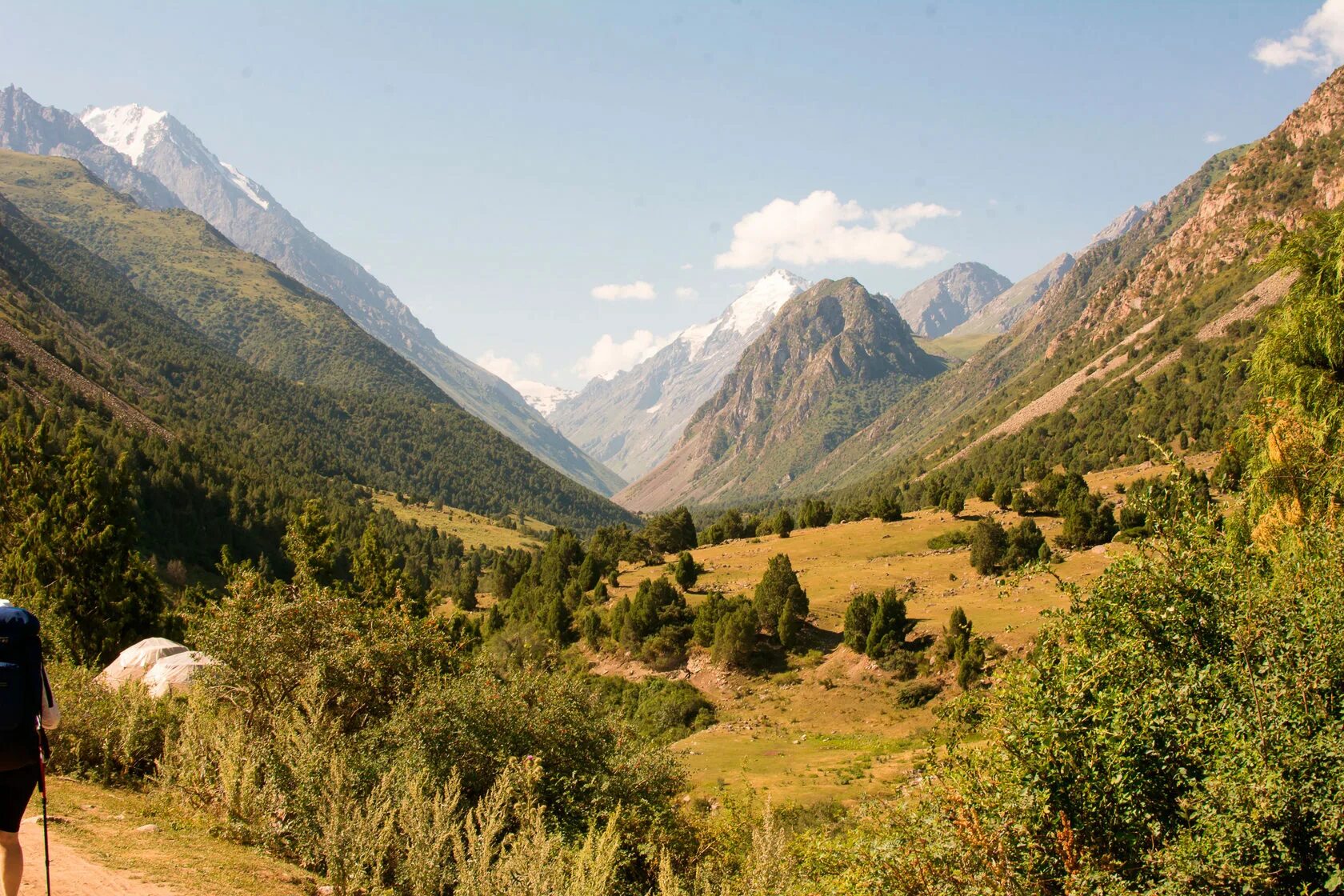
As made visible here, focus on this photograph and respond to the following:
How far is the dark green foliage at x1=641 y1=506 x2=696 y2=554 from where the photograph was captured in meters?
77.1

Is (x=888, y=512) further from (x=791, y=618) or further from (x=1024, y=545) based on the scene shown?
(x=791, y=618)

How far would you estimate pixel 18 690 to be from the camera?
7.16 meters

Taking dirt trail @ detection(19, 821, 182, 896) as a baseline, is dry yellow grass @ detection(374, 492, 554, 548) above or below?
below

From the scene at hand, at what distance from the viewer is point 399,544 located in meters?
134

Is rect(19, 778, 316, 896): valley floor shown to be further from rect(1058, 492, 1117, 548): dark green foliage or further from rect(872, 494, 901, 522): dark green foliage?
rect(872, 494, 901, 522): dark green foliage

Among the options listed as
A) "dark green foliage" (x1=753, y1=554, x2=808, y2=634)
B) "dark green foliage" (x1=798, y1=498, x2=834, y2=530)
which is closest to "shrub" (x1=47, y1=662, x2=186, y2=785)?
"dark green foliage" (x1=753, y1=554, x2=808, y2=634)

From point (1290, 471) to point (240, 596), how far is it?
25.8 m

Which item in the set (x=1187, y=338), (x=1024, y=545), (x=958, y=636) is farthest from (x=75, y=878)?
(x=1187, y=338)

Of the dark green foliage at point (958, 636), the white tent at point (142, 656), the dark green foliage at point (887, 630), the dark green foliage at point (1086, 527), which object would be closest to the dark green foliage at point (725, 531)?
the dark green foliage at point (1086, 527)

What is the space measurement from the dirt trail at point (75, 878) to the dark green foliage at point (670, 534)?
66.3 meters

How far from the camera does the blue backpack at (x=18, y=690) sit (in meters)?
7.13

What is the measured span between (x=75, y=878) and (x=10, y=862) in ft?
12.1

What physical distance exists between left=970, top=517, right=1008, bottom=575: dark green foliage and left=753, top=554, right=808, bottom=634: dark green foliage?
40.8 ft

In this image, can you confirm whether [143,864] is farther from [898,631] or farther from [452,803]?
[898,631]
